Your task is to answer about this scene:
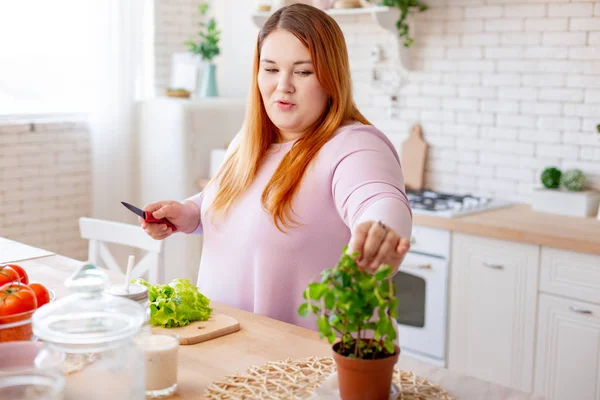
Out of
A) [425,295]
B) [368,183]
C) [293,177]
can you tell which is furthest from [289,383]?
[425,295]

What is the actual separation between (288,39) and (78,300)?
97cm

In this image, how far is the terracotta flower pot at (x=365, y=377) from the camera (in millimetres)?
1321

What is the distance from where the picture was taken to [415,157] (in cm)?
429

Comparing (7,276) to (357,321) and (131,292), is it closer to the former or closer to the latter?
(131,292)

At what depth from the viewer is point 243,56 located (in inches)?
206

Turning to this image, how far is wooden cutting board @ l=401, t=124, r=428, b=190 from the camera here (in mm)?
4273

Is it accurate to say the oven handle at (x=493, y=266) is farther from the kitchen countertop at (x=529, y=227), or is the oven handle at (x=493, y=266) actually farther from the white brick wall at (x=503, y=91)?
the white brick wall at (x=503, y=91)

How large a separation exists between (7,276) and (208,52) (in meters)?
3.41

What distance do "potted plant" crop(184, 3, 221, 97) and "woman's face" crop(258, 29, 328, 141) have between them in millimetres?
2893

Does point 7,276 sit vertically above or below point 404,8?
below

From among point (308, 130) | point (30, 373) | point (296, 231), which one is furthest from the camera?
point (308, 130)

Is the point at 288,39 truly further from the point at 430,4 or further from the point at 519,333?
the point at 430,4

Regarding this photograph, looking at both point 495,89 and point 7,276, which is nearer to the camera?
point 7,276

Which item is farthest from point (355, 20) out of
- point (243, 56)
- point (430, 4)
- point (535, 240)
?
point (535, 240)
